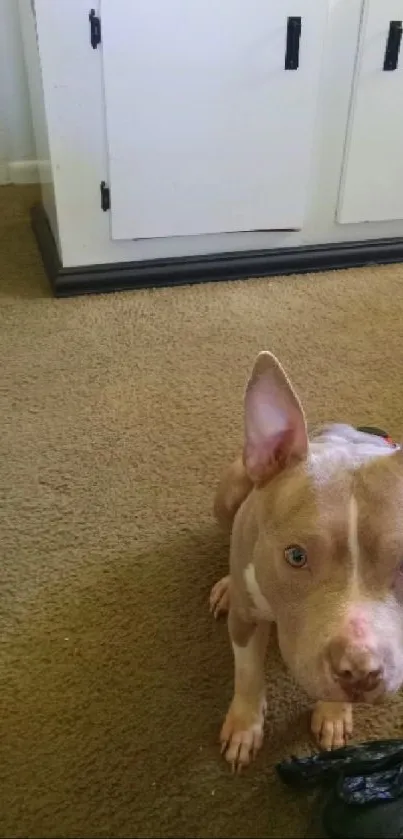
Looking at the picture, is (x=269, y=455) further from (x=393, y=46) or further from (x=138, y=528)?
(x=393, y=46)

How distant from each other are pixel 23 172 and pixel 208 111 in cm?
93

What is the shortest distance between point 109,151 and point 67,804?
1386mm

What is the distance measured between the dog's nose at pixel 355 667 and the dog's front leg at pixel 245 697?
283 millimetres

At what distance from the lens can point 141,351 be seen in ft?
6.38

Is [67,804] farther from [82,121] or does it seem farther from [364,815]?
[82,121]

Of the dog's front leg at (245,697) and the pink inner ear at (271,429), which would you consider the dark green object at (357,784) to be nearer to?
the dog's front leg at (245,697)

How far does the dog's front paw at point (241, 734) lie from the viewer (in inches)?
44.5

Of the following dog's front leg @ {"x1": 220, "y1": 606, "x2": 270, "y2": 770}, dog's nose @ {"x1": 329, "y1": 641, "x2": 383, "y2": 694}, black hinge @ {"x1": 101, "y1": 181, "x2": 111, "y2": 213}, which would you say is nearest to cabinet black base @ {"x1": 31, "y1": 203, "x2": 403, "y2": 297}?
black hinge @ {"x1": 101, "y1": 181, "x2": 111, "y2": 213}

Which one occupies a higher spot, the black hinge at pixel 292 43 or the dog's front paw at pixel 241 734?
the black hinge at pixel 292 43

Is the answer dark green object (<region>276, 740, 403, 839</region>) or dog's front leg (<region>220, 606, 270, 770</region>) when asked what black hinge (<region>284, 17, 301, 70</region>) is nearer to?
dog's front leg (<region>220, 606, 270, 770</region>)

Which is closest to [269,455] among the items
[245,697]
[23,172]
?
[245,697]

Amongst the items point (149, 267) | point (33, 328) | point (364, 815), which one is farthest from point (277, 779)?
point (149, 267)

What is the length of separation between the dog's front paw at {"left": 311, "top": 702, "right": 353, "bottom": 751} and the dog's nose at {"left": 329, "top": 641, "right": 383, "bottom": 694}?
0.35m

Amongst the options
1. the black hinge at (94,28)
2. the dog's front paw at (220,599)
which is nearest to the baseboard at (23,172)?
the black hinge at (94,28)
